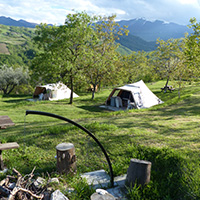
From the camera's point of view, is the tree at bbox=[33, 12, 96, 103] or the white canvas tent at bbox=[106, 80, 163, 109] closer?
the white canvas tent at bbox=[106, 80, 163, 109]

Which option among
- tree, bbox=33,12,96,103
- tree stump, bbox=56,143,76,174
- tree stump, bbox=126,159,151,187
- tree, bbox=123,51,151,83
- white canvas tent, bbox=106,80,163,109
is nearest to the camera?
tree stump, bbox=126,159,151,187

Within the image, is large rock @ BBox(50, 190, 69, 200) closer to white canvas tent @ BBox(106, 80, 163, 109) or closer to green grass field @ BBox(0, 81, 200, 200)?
green grass field @ BBox(0, 81, 200, 200)

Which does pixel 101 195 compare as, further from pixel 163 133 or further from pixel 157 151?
pixel 163 133

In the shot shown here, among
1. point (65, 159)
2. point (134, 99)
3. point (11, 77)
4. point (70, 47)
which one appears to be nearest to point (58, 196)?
point (65, 159)

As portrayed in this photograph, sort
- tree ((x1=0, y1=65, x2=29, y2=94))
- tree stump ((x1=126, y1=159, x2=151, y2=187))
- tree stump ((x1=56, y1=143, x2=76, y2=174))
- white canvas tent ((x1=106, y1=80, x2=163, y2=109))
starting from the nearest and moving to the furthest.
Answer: tree stump ((x1=126, y1=159, x2=151, y2=187))
tree stump ((x1=56, y1=143, x2=76, y2=174))
white canvas tent ((x1=106, y1=80, x2=163, y2=109))
tree ((x1=0, y1=65, x2=29, y2=94))

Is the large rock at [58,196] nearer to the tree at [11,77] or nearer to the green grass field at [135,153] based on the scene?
the green grass field at [135,153]

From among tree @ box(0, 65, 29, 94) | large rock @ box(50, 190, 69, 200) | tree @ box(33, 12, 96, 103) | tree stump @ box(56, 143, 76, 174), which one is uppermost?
tree @ box(33, 12, 96, 103)

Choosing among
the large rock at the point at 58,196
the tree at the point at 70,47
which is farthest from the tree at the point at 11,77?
the large rock at the point at 58,196

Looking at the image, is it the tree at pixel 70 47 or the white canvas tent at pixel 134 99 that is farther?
the tree at pixel 70 47

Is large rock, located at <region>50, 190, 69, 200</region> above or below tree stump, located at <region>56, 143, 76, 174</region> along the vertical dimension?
below

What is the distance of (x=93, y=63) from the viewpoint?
19.8 meters

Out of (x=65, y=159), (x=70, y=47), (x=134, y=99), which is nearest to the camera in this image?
(x=65, y=159)

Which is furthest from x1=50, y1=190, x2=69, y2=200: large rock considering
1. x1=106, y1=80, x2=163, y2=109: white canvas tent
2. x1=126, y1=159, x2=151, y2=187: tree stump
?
x1=106, y1=80, x2=163, y2=109: white canvas tent

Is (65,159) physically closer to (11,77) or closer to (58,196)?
(58,196)
